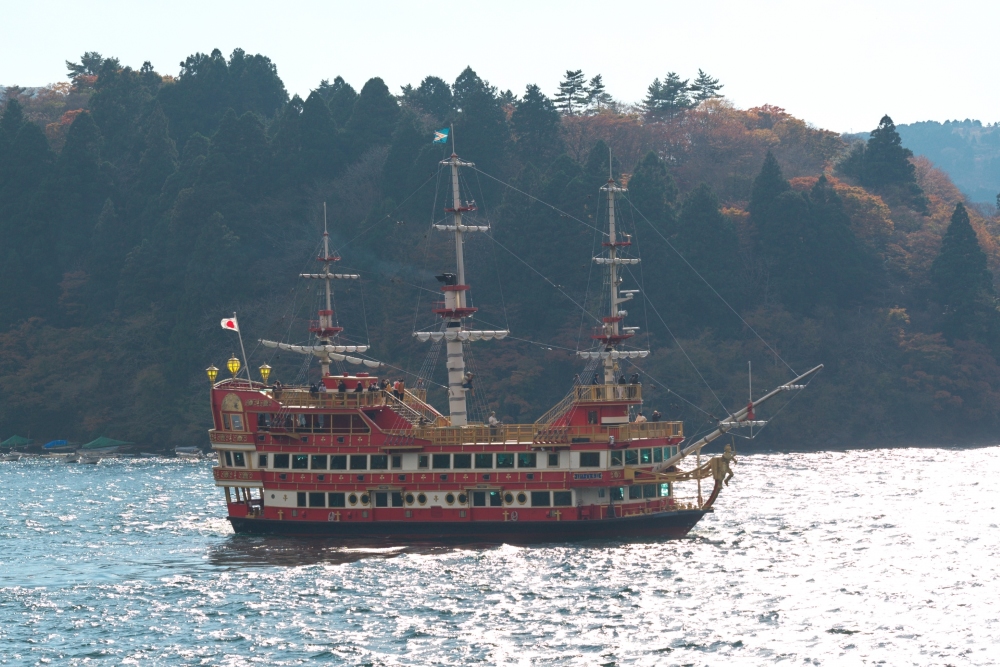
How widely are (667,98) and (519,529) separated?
10285cm

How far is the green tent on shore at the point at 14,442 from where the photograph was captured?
10931 centimetres

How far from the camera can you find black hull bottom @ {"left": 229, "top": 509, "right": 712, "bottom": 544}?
2213 inches

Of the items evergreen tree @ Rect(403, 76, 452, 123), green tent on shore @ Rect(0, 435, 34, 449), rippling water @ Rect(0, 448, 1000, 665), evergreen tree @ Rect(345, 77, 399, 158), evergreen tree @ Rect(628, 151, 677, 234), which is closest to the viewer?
rippling water @ Rect(0, 448, 1000, 665)

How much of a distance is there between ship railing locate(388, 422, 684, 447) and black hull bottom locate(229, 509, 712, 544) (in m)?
3.63

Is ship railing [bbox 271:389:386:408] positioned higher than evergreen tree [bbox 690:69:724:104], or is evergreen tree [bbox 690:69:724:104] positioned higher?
evergreen tree [bbox 690:69:724:104]

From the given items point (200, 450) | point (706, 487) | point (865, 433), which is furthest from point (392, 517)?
point (865, 433)

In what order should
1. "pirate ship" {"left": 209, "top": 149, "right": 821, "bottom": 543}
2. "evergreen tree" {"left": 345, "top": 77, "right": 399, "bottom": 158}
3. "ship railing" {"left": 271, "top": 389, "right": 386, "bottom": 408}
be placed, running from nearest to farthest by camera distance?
"pirate ship" {"left": 209, "top": 149, "right": 821, "bottom": 543} < "ship railing" {"left": 271, "top": 389, "right": 386, "bottom": 408} < "evergreen tree" {"left": 345, "top": 77, "right": 399, "bottom": 158}

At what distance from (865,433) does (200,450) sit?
185ft

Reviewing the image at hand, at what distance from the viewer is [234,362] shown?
59.6m

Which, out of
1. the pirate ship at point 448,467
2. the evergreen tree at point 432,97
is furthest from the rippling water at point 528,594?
the evergreen tree at point 432,97

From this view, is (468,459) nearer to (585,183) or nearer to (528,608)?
(528,608)

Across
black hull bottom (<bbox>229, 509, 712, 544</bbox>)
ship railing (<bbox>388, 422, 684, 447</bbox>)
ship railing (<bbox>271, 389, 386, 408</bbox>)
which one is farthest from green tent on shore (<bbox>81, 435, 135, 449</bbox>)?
ship railing (<bbox>388, 422, 684, 447</bbox>)

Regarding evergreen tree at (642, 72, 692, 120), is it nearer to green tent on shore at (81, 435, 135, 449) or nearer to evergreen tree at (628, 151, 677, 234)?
evergreen tree at (628, 151, 677, 234)

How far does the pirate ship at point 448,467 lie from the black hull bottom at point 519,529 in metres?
0.06
